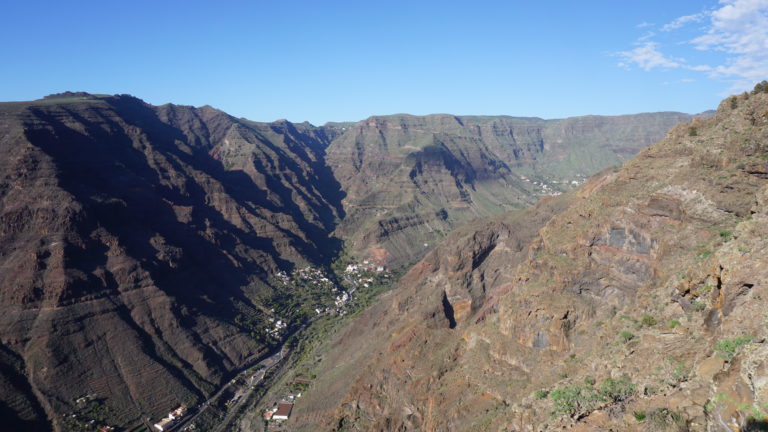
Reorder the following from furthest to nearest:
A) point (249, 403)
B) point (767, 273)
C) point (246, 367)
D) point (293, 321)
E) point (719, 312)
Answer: point (293, 321) < point (246, 367) < point (249, 403) < point (719, 312) < point (767, 273)

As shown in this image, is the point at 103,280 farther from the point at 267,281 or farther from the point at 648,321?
the point at 648,321

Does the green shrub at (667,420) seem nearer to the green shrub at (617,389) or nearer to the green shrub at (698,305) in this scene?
the green shrub at (617,389)

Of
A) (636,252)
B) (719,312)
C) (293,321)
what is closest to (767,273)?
(719,312)

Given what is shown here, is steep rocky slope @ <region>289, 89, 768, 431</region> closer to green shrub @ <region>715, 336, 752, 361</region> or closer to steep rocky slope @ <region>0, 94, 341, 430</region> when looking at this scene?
green shrub @ <region>715, 336, 752, 361</region>

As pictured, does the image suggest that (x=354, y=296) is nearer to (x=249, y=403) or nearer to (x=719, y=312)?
(x=249, y=403)

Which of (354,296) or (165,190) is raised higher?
(165,190)

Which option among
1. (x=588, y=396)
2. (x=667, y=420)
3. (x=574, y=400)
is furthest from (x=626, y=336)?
(x=667, y=420)

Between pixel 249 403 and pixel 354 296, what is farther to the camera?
pixel 354 296

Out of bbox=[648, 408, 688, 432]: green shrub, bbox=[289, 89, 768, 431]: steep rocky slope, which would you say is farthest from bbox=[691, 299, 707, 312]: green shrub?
bbox=[648, 408, 688, 432]: green shrub
